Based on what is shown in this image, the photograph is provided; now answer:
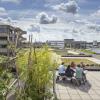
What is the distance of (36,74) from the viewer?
9.42 meters

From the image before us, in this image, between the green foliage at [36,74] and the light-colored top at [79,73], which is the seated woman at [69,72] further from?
the green foliage at [36,74]

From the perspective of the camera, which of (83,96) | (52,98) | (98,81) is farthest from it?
(98,81)

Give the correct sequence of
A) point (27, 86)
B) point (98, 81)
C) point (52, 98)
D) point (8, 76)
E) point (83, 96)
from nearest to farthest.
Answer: point (8, 76), point (27, 86), point (52, 98), point (83, 96), point (98, 81)

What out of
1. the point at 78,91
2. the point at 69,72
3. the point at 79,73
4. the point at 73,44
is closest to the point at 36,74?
the point at 78,91

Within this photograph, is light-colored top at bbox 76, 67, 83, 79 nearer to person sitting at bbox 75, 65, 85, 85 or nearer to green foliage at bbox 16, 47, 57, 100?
person sitting at bbox 75, 65, 85, 85

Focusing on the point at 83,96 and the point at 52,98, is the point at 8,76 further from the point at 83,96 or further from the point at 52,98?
the point at 83,96

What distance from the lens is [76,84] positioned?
13.8 m

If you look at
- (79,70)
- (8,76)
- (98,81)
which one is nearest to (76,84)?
(79,70)

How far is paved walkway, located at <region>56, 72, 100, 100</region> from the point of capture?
37.4 feet

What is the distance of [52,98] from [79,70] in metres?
3.46

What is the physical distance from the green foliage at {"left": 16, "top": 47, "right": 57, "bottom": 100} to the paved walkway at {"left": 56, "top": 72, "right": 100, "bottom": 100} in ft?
5.82

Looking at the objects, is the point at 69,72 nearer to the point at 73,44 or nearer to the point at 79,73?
the point at 79,73

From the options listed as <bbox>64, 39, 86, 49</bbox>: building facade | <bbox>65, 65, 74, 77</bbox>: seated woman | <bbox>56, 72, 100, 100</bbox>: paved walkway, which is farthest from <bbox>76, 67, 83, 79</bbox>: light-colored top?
<bbox>64, 39, 86, 49</bbox>: building facade

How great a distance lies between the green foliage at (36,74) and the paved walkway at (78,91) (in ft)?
5.82
